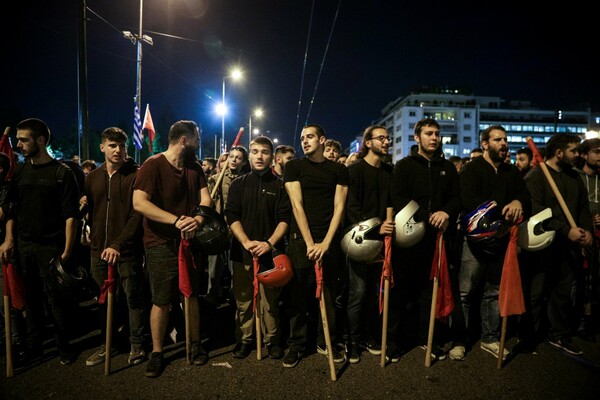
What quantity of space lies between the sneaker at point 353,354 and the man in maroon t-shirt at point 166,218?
162cm

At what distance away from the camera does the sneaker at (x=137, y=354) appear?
4.04 metres

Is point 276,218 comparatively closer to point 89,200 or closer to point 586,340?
point 89,200

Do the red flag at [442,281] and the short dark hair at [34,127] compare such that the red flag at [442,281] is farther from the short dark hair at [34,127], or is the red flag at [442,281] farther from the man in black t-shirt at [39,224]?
the short dark hair at [34,127]

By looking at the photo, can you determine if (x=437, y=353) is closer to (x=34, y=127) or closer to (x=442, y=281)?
(x=442, y=281)

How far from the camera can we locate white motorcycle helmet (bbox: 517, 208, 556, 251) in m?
4.04

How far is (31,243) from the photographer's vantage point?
13.4 ft

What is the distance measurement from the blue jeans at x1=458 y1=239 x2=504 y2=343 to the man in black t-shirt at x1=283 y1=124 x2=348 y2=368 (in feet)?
5.00

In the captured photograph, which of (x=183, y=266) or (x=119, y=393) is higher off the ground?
(x=183, y=266)

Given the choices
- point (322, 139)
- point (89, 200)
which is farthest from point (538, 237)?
point (89, 200)

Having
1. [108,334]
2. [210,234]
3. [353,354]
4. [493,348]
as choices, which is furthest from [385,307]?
[108,334]

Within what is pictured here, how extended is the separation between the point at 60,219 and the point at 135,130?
10.8 meters

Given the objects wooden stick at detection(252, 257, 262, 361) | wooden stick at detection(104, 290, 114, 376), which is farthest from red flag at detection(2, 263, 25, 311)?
wooden stick at detection(252, 257, 262, 361)

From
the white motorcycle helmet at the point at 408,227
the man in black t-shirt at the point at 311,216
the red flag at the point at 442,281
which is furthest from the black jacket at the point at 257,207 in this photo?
the red flag at the point at 442,281

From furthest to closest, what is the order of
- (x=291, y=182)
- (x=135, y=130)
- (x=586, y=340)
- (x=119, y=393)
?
(x=135, y=130)
(x=586, y=340)
(x=291, y=182)
(x=119, y=393)
